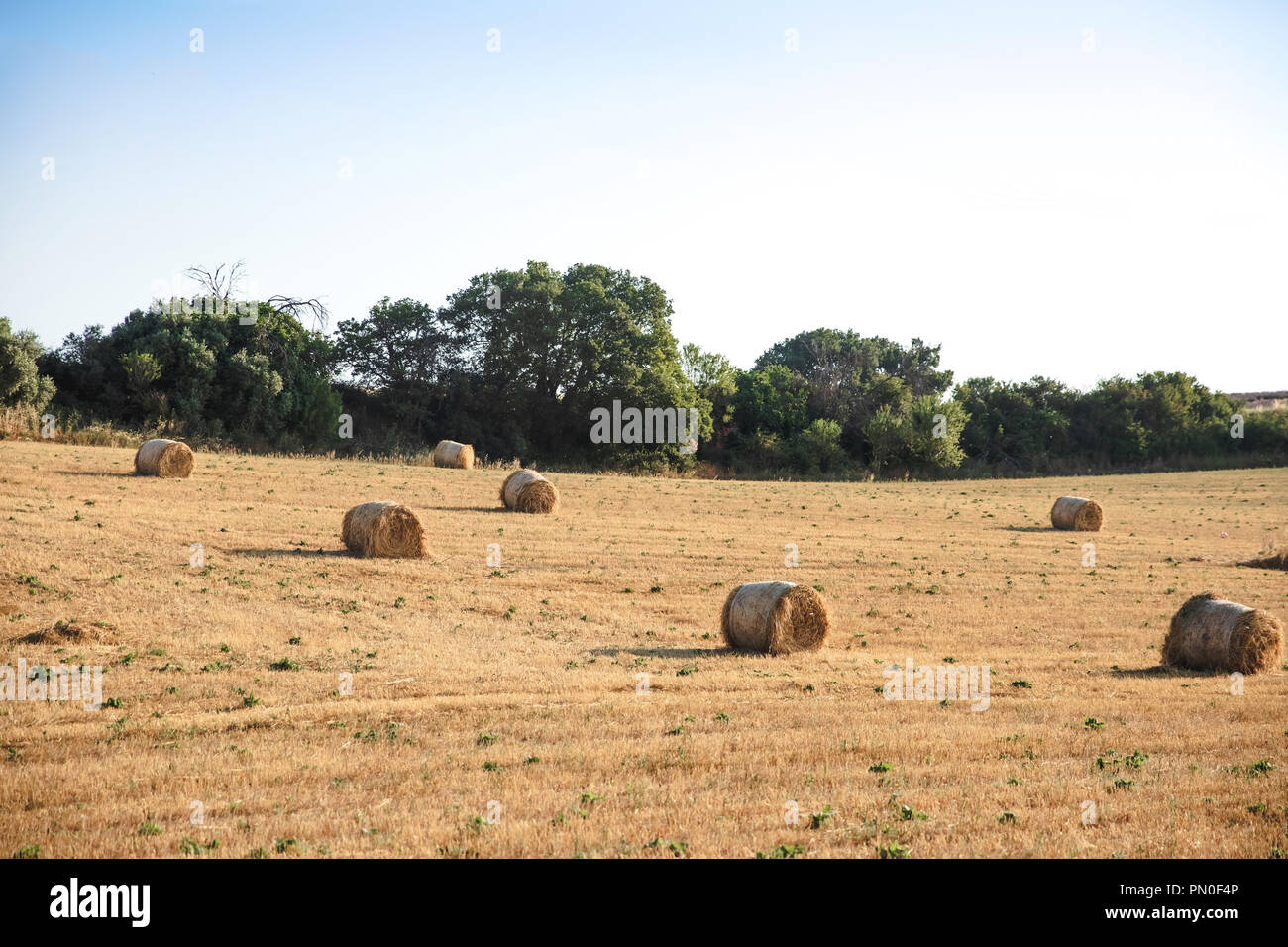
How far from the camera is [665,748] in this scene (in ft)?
37.3

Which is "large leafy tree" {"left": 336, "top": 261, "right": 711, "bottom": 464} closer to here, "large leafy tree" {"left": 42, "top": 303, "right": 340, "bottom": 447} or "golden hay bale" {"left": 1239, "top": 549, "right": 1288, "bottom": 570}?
"large leafy tree" {"left": 42, "top": 303, "right": 340, "bottom": 447}

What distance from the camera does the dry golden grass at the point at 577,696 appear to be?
8.77 metres

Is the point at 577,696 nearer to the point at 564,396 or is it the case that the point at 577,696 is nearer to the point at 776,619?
the point at 776,619

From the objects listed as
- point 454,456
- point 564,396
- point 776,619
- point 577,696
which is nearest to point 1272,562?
point 776,619

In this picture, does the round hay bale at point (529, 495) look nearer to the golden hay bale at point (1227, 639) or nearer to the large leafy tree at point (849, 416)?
the golden hay bale at point (1227, 639)

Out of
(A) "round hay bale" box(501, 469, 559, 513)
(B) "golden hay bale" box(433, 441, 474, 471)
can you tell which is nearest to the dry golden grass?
(A) "round hay bale" box(501, 469, 559, 513)

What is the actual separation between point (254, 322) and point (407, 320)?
1266cm

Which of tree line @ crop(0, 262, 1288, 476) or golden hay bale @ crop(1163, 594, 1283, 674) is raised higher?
tree line @ crop(0, 262, 1288, 476)

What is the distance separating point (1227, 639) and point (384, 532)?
1780 centimetres

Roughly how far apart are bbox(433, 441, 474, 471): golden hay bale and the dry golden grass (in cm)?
1447

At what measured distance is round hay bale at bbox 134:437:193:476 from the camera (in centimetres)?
3478

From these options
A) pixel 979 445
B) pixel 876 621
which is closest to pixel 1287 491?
pixel 979 445

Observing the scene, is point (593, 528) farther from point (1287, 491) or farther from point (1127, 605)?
point (1287, 491)

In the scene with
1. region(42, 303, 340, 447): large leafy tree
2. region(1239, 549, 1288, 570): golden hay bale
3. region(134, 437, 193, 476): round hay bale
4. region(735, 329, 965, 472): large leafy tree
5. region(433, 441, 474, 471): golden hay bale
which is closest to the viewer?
region(1239, 549, 1288, 570): golden hay bale
